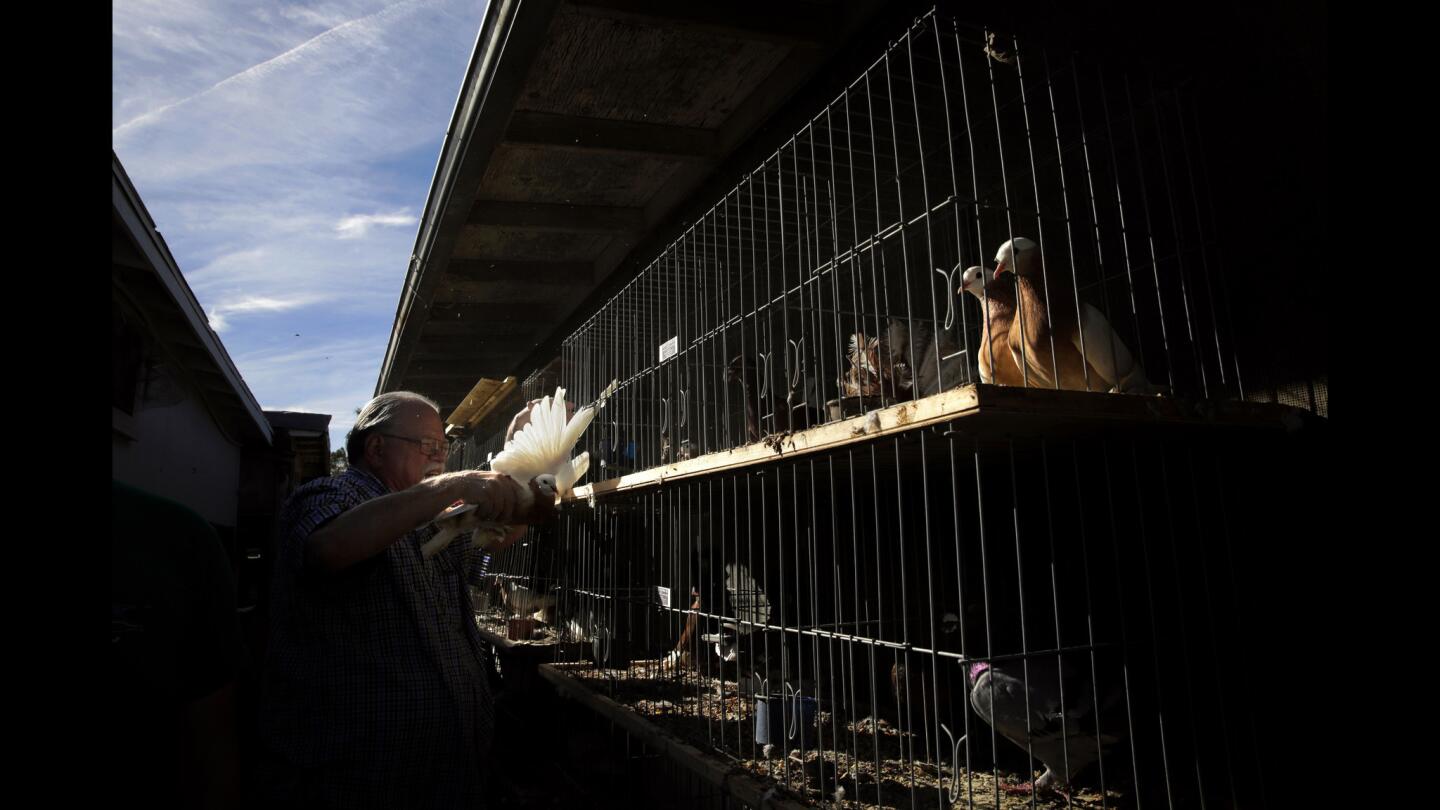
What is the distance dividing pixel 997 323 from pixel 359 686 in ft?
7.11

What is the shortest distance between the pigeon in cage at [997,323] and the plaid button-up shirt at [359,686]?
187cm

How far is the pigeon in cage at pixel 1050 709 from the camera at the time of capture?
8.20 feet

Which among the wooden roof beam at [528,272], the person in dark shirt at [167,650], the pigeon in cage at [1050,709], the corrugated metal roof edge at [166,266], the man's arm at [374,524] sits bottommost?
the pigeon in cage at [1050,709]

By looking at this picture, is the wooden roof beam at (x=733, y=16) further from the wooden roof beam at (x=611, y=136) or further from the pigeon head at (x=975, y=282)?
the pigeon head at (x=975, y=282)

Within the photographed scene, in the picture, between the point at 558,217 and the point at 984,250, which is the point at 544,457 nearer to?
the point at 984,250

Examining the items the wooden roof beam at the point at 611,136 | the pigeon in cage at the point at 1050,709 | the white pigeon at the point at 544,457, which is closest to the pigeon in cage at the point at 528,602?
the wooden roof beam at the point at 611,136

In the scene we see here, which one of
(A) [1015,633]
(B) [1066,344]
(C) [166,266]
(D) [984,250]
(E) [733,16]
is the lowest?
(A) [1015,633]

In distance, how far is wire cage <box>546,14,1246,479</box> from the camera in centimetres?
247

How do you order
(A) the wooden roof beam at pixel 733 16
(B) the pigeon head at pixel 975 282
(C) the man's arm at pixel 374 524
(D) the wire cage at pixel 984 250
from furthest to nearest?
(A) the wooden roof beam at pixel 733 16 < (B) the pigeon head at pixel 975 282 < (D) the wire cage at pixel 984 250 < (C) the man's arm at pixel 374 524

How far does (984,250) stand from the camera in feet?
11.9

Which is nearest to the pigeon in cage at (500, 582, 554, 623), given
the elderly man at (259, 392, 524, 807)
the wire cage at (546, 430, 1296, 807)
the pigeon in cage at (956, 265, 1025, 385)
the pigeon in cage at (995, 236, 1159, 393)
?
the wire cage at (546, 430, 1296, 807)

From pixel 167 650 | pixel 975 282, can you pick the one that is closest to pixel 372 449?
pixel 167 650

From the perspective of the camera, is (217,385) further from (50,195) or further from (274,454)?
(50,195)

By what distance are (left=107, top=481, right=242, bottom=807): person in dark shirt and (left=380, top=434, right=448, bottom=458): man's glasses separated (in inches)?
61.3
